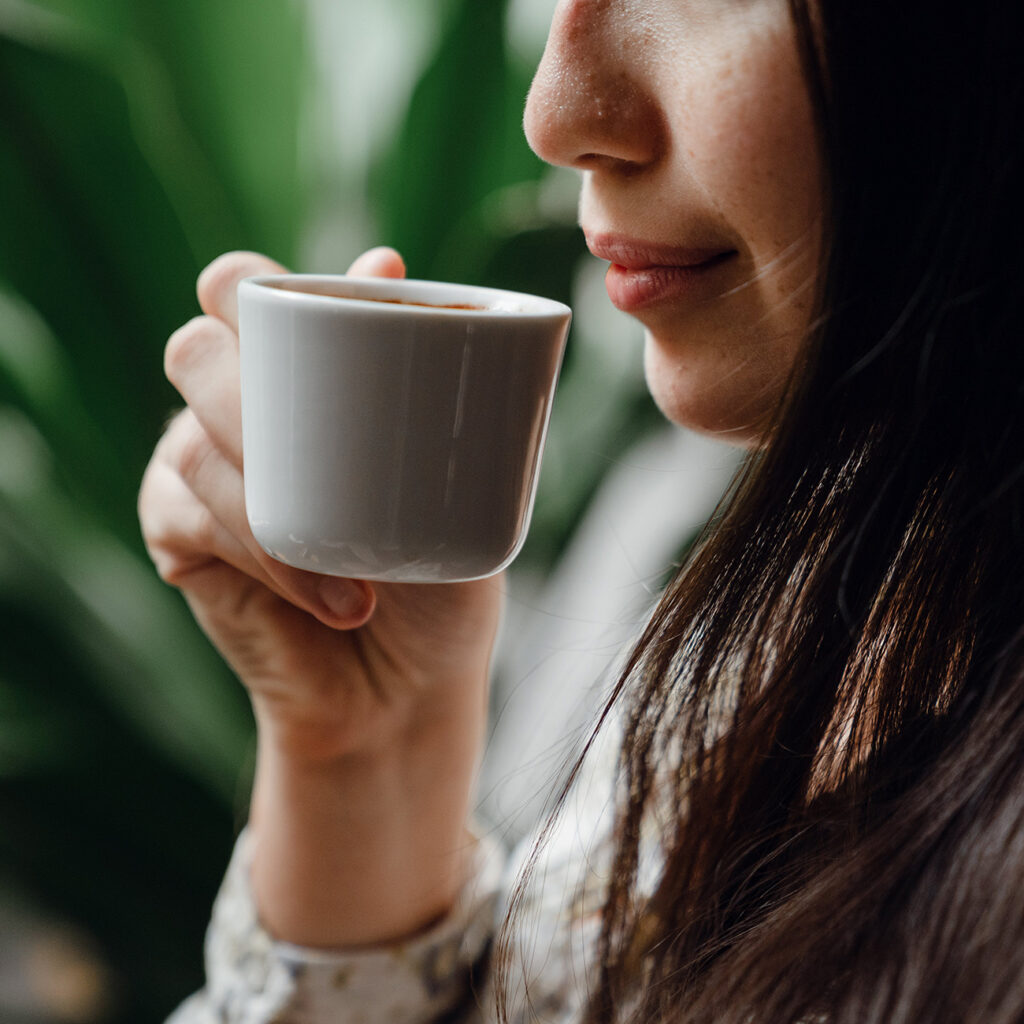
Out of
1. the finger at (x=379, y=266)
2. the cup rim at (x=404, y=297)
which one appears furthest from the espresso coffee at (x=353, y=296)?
the finger at (x=379, y=266)

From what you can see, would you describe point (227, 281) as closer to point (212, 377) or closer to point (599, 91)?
point (212, 377)

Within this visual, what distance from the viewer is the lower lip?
0.53m

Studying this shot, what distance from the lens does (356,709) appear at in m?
0.76

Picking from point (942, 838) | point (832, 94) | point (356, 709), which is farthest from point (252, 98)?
point (942, 838)

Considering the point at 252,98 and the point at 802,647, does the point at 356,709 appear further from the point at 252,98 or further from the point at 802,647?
the point at 252,98

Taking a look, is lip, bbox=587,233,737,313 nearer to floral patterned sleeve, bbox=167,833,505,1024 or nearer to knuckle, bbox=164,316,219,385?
knuckle, bbox=164,316,219,385

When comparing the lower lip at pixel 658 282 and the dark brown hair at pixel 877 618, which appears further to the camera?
the lower lip at pixel 658 282

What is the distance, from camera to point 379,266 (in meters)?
0.65

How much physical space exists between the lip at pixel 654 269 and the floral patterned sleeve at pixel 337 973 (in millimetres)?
506

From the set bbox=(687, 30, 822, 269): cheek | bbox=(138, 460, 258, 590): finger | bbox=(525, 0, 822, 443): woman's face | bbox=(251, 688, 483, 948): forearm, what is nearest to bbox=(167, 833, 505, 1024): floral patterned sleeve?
bbox=(251, 688, 483, 948): forearm

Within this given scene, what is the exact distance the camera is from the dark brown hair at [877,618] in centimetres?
39

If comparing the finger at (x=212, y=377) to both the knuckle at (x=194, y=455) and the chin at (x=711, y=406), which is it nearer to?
the knuckle at (x=194, y=455)

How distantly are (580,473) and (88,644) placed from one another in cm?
61

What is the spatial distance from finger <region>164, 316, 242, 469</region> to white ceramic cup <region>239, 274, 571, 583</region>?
0.27 ft
